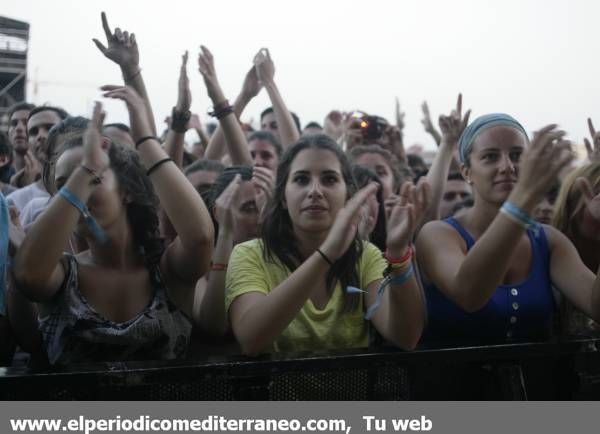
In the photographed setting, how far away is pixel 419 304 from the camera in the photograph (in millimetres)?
2049

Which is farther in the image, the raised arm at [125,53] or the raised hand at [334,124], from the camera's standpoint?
the raised hand at [334,124]

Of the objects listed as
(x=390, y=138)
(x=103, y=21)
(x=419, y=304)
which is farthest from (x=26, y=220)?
(x=390, y=138)

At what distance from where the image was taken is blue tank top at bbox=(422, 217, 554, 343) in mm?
2244

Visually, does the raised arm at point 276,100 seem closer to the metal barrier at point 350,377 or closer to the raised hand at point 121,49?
the raised hand at point 121,49

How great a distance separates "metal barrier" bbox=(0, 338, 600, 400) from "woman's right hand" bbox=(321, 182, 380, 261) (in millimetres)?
340

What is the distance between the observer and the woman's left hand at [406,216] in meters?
1.99

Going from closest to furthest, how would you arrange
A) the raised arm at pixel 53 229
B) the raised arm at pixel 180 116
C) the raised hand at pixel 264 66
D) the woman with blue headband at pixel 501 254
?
the raised arm at pixel 53 229 < the woman with blue headband at pixel 501 254 < the raised arm at pixel 180 116 < the raised hand at pixel 264 66

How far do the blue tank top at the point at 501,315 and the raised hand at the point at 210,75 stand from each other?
6.67 feet

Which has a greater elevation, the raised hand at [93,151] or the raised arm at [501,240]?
the raised hand at [93,151]

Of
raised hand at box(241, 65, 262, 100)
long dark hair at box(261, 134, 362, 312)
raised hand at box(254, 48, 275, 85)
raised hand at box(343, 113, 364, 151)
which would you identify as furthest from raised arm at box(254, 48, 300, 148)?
long dark hair at box(261, 134, 362, 312)

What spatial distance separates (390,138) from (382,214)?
2046 millimetres

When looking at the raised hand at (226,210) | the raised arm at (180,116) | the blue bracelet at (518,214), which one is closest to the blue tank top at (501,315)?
the blue bracelet at (518,214)

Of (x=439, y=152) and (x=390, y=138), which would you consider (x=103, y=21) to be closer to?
(x=439, y=152)

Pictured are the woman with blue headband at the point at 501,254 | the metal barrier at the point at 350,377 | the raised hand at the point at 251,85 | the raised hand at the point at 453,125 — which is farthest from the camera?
the raised hand at the point at 251,85
